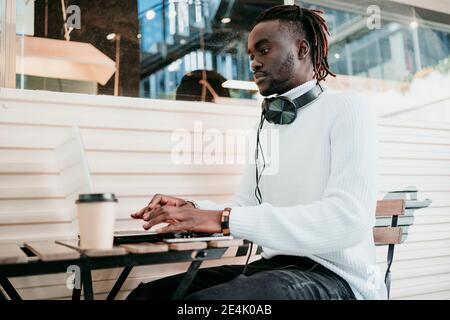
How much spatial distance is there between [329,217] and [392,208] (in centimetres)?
71

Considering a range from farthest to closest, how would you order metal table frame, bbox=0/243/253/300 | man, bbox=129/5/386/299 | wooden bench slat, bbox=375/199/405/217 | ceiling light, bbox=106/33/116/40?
ceiling light, bbox=106/33/116/40
wooden bench slat, bbox=375/199/405/217
man, bbox=129/5/386/299
metal table frame, bbox=0/243/253/300

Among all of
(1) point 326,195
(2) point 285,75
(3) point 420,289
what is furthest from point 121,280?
(3) point 420,289

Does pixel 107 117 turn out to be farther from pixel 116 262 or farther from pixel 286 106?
pixel 116 262

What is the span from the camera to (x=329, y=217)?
44.7 inches

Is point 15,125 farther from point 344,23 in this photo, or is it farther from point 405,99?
point 405,99

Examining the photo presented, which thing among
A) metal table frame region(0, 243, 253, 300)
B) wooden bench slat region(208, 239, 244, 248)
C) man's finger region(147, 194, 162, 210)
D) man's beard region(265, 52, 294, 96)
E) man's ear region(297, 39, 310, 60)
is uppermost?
man's ear region(297, 39, 310, 60)

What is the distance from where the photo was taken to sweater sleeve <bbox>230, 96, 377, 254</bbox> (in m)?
1.13

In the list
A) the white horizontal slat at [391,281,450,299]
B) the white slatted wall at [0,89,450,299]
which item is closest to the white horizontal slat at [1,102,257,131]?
the white slatted wall at [0,89,450,299]

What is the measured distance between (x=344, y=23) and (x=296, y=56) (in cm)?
125

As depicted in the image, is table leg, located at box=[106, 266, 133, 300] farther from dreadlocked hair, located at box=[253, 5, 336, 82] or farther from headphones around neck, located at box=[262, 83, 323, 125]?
dreadlocked hair, located at box=[253, 5, 336, 82]

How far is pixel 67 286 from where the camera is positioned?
166 cm

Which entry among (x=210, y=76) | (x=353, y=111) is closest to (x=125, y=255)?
(x=353, y=111)

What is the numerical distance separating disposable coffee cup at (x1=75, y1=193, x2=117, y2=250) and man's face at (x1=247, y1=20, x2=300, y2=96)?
78 centimetres

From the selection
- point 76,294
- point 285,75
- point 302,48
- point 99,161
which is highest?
point 302,48
